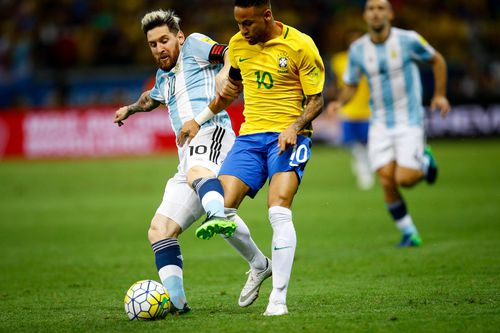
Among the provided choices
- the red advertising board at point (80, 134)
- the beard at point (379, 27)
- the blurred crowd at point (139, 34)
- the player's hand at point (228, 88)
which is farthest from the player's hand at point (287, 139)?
the blurred crowd at point (139, 34)

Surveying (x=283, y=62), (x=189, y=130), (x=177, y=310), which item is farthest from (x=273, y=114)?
(x=177, y=310)

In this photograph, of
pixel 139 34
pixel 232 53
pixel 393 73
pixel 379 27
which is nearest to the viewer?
pixel 232 53

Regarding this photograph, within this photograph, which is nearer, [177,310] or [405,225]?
[177,310]

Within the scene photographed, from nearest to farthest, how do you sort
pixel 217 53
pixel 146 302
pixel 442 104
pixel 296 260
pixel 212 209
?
pixel 212 209
pixel 146 302
pixel 217 53
pixel 296 260
pixel 442 104

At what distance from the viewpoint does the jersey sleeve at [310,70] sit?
654cm

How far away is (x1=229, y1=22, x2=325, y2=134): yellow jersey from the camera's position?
21.5 ft

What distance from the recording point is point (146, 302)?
6512mm

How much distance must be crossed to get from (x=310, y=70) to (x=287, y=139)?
584 mm

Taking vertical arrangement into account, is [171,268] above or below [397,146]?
below

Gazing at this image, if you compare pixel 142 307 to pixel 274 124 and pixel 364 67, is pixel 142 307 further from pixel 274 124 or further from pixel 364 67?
pixel 364 67

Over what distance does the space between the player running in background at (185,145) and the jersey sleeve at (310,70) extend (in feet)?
2.77

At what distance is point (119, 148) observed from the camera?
2620 cm

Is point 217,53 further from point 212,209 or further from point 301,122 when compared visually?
point 212,209

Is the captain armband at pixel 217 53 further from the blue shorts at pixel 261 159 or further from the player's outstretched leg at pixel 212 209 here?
the player's outstretched leg at pixel 212 209
